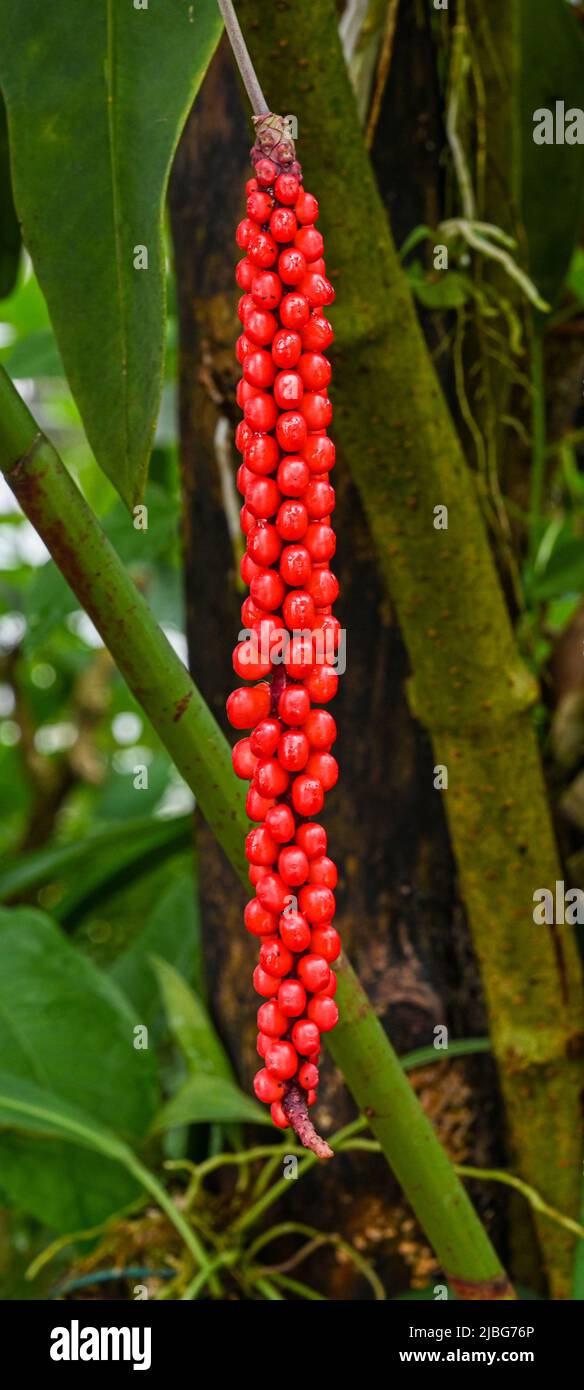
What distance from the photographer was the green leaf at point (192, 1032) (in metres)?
0.66

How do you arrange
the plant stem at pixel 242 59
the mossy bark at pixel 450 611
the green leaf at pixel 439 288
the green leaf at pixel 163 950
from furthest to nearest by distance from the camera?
the green leaf at pixel 163 950
the green leaf at pixel 439 288
the mossy bark at pixel 450 611
the plant stem at pixel 242 59

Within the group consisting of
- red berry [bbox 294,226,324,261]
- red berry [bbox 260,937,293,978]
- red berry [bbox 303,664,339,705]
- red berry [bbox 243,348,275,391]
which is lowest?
red berry [bbox 260,937,293,978]

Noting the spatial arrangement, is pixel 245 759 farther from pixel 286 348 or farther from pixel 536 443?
pixel 536 443

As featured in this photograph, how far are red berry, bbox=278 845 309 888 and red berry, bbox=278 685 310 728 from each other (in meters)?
0.03

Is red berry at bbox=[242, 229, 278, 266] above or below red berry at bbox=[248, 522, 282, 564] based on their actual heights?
above

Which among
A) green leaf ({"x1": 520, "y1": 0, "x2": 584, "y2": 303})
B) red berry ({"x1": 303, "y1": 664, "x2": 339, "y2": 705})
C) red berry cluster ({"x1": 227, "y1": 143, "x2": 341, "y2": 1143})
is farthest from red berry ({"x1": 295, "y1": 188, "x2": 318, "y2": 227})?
green leaf ({"x1": 520, "y1": 0, "x2": 584, "y2": 303})

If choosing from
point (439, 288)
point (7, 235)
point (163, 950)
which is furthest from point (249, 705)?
point (163, 950)

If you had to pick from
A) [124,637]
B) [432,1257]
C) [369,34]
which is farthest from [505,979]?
[369,34]

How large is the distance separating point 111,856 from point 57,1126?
1.21 ft

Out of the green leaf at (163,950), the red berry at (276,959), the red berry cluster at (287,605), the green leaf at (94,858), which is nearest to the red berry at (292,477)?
the red berry cluster at (287,605)

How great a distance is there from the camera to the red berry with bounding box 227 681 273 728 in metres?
0.29

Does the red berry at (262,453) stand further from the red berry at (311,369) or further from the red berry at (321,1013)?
the red berry at (321,1013)

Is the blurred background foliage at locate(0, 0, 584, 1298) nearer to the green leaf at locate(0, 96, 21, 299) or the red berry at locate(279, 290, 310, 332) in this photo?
the green leaf at locate(0, 96, 21, 299)
